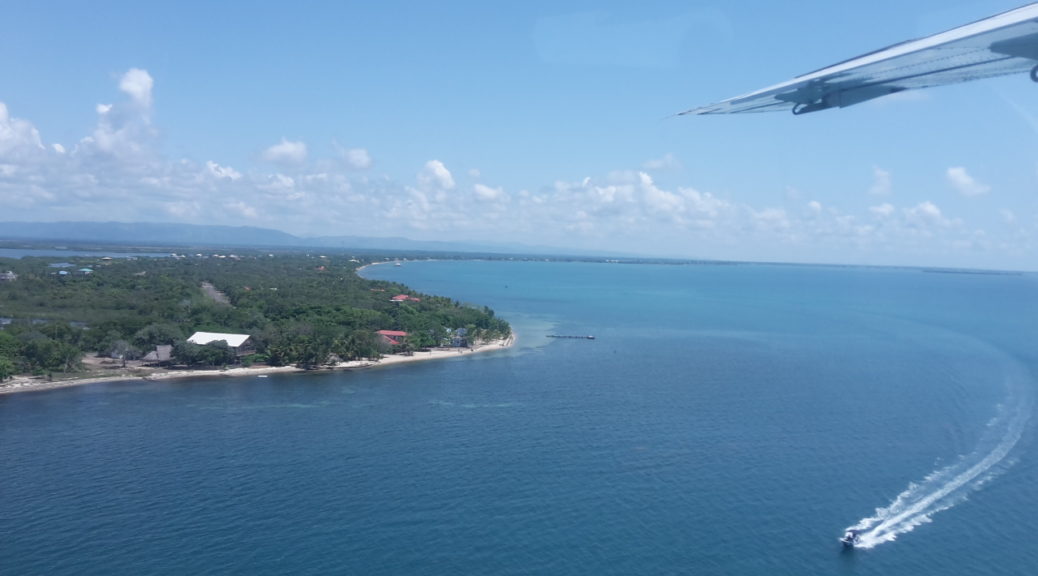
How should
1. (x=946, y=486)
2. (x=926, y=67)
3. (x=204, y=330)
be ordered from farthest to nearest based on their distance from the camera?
(x=204, y=330) < (x=946, y=486) < (x=926, y=67)

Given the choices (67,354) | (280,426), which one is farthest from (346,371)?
(67,354)

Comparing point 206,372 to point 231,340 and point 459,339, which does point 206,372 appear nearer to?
point 231,340

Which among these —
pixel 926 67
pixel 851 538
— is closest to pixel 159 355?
pixel 851 538

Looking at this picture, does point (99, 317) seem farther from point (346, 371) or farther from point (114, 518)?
point (114, 518)

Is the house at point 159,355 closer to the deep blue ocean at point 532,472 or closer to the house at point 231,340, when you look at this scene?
the house at point 231,340

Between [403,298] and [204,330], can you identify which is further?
[403,298]

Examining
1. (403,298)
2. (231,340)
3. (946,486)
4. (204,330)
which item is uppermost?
(403,298)
